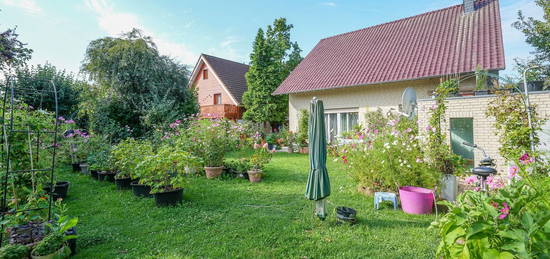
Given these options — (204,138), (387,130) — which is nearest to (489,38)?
(387,130)

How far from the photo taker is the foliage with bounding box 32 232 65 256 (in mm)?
2596

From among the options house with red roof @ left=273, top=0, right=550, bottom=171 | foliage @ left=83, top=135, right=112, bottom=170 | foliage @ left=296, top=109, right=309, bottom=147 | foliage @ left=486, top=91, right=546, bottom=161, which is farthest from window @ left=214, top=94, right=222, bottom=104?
foliage @ left=486, top=91, right=546, bottom=161

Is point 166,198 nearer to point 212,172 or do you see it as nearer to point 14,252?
point 14,252

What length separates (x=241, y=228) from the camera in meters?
3.63

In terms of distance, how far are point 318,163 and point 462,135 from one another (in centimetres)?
492

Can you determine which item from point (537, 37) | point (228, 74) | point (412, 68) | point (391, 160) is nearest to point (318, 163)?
point (391, 160)

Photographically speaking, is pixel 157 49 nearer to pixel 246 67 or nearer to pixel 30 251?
pixel 30 251

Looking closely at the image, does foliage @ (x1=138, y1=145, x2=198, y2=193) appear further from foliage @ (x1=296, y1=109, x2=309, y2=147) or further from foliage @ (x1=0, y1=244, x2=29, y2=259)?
foliage @ (x1=296, y1=109, x2=309, y2=147)

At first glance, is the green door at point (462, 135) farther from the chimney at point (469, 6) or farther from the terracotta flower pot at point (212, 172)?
the chimney at point (469, 6)

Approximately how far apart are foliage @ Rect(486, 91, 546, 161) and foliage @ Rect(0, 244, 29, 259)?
6.75 m

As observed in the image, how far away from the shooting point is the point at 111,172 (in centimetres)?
675

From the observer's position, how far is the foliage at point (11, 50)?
986 centimetres

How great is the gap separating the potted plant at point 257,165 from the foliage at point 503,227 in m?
4.93

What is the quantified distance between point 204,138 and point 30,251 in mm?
4733
